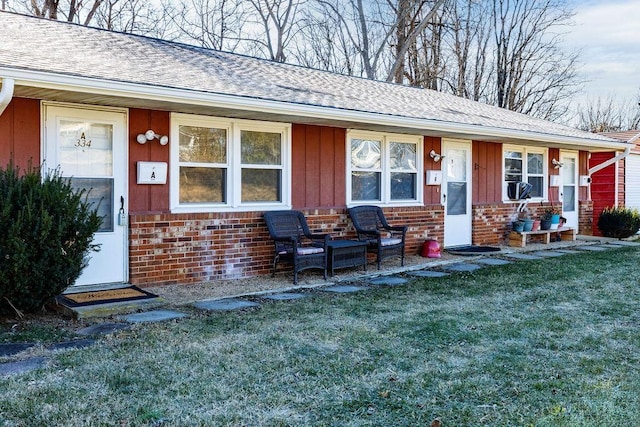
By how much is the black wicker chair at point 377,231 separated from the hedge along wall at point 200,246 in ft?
1.86

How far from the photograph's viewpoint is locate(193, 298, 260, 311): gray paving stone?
5969 millimetres

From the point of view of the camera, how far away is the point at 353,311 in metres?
5.79

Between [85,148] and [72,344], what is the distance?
2823mm

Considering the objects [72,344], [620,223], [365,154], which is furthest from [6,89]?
[620,223]

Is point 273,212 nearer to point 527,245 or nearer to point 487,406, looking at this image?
point 487,406

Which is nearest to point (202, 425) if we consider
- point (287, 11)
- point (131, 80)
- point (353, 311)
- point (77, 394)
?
point (77, 394)

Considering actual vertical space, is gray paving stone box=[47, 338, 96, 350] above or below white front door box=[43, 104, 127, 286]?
below

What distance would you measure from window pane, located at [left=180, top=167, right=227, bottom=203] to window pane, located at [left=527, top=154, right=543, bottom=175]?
301 inches

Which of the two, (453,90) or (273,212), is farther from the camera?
(453,90)

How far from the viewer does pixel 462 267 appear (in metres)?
8.76

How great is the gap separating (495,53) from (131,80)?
20639 millimetres

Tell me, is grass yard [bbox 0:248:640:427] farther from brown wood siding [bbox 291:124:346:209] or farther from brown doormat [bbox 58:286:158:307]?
brown wood siding [bbox 291:124:346:209]

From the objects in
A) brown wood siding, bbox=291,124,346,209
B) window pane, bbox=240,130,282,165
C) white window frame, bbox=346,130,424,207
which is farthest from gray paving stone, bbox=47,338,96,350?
white window frame, bbox=346,130,424,207

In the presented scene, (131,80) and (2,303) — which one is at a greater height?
(131,80)
